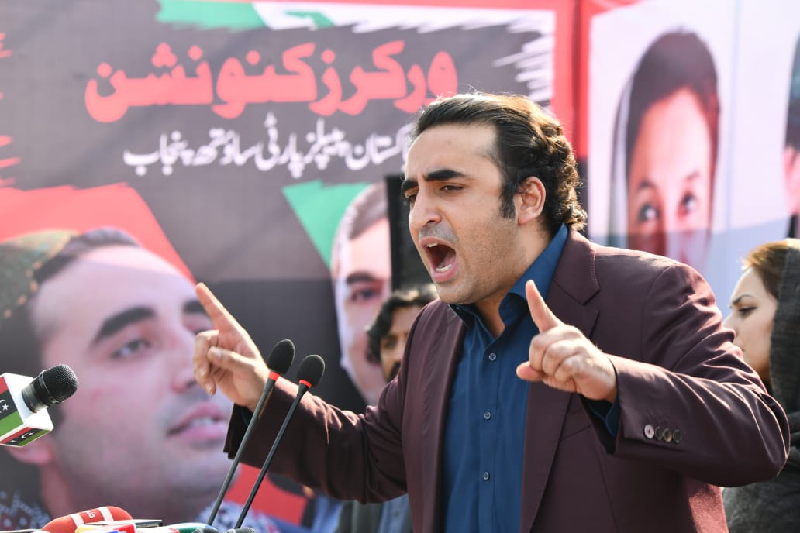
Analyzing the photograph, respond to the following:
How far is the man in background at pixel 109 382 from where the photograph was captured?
460 centimetres

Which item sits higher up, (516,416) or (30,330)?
(516,416)

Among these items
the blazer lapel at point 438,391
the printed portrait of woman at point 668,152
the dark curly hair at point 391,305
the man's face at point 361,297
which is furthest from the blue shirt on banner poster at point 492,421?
the printed portrait of woman at point 668,152

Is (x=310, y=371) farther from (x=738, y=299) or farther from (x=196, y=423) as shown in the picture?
(x=196, y=423)

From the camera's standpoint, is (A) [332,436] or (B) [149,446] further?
(B) [149,446]

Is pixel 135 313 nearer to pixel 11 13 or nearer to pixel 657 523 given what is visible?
pixel 11 13

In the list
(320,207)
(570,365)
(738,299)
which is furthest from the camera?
(320,207)

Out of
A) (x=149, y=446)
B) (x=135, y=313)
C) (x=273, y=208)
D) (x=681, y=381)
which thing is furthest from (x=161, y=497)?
(x=681, y=381)

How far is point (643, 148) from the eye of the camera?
561 centimetres

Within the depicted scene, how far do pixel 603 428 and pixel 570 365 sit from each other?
0.59ft

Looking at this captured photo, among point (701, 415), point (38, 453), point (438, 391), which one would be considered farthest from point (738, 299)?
point (38, 453)

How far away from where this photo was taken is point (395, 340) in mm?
4750

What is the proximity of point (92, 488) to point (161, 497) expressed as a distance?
0.33 metres

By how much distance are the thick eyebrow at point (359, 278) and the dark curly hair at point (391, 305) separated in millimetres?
307

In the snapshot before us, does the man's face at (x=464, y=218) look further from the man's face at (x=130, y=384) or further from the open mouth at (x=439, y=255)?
the man's face at (x=130, y=384)
